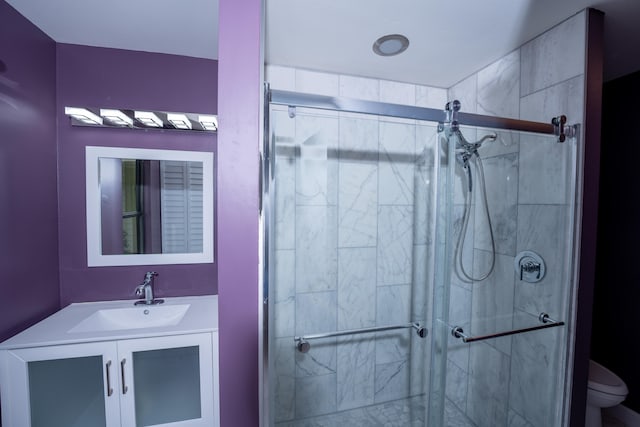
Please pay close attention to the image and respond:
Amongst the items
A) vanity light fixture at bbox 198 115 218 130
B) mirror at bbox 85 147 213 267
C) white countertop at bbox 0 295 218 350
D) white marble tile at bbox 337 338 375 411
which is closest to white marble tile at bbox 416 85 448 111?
vanity light fixture at bbox 198 115 218 130

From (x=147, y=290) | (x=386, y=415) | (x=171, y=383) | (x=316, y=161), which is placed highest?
(x=316, y=161)

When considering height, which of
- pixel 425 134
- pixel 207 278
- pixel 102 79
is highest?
pixel 102 79

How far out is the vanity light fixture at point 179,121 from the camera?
5.33ft

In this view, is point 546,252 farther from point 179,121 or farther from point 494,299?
point 179,121

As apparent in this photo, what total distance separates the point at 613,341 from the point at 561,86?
1.90m

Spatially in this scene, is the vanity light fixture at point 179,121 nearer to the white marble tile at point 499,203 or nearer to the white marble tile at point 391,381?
the white marble tile at point 499,203

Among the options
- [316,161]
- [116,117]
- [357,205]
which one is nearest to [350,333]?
[357,205]

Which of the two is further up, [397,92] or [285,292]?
[397,92]

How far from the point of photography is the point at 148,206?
5.61ft

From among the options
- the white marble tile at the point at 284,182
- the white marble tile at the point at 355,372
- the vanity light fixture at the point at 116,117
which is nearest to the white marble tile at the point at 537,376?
the white marble tile at the point at 355,372

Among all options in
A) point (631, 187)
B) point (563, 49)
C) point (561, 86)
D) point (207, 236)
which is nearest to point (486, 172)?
point (561, 86)

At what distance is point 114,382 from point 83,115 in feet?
4.83

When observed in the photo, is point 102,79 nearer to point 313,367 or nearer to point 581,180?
point 313,367

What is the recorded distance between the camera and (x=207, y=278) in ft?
5.85
